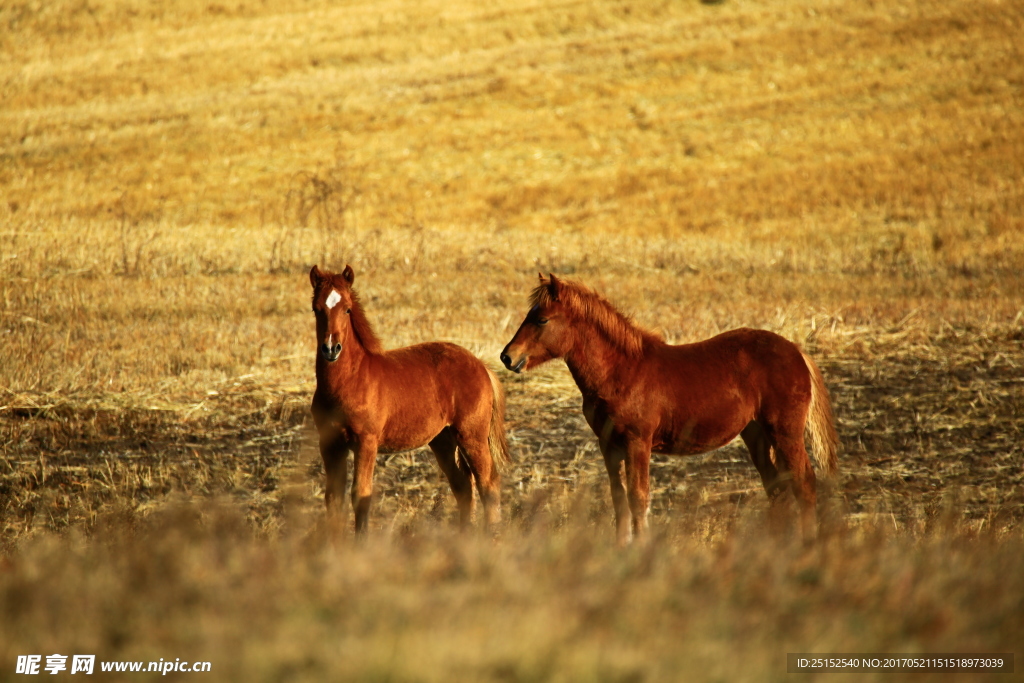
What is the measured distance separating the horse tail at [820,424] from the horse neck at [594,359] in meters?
1.25

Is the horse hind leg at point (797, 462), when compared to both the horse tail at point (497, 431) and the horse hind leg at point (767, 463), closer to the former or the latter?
the horse hind leg at point (767, 463)

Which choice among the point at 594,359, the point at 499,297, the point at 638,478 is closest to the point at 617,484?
the point at 638,478

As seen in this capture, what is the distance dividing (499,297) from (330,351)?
31.8ft

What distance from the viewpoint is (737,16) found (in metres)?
39.7

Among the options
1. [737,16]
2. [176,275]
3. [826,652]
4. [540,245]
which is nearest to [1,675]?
[826,652]

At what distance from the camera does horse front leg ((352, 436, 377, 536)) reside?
541 centimetres

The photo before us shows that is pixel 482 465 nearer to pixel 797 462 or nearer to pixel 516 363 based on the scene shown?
pixel 516 363

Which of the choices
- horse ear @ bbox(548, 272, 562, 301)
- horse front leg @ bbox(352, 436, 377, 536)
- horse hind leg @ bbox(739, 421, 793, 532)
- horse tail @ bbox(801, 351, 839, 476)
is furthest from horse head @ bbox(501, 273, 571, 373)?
horse tail @ bbox(801, 351, 839, 476)

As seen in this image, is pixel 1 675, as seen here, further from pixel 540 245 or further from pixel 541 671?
pixel 540 245

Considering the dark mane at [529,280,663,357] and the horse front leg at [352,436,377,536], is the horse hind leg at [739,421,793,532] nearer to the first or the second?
the dark mane at [529,280,663,357]

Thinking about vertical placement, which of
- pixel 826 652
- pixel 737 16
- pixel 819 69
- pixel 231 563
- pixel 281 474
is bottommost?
pixel 281 474

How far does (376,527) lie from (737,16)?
38.4 m

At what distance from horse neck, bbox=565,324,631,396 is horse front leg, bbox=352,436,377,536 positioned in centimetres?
130

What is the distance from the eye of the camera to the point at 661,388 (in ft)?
18.9
